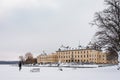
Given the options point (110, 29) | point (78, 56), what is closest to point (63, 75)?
point (110, 29)

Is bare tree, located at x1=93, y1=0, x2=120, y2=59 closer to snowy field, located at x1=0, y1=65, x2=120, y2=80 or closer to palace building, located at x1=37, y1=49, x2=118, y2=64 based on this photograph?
snowy field, located at x1=0, y1=65, x2=120, y2=80

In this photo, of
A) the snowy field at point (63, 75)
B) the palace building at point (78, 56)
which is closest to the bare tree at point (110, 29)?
the snowy field at point (63, 75)

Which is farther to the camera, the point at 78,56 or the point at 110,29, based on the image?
the point at 78,56

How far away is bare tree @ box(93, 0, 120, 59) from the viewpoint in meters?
39.2

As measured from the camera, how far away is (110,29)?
3938 cm

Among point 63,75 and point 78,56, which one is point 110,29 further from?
point 78,56

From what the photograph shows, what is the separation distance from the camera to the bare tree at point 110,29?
39.2 meters

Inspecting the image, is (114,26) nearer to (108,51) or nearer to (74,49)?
(108,51)

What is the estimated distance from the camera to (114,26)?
128ft

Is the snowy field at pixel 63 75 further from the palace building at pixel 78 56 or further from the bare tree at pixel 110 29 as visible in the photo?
the palace building at pixel 78 56

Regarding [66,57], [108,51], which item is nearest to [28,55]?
[66,57]

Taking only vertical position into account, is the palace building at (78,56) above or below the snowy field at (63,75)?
above

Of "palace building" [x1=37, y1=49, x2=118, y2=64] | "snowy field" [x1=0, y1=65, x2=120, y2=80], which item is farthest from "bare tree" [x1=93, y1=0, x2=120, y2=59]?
"palace building" [x1=37, y1=49, x2=118, y2=64]

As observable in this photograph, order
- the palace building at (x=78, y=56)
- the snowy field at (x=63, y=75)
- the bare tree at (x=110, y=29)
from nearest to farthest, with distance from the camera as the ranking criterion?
1. the snowy field at (x=63, y=75)
2. the bare tree at (x=110, y=29)
3. the palace building at (x=78, y=56)
